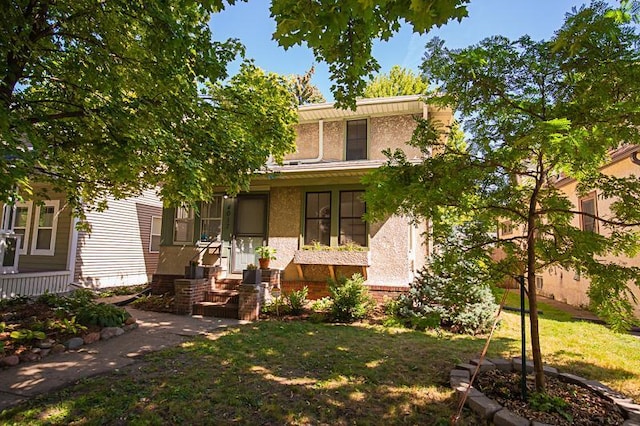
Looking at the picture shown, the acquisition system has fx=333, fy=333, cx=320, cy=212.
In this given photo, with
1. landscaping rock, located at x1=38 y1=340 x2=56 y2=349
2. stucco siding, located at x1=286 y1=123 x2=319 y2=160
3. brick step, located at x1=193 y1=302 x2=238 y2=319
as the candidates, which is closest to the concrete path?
landscaping rock, located at x1=38 y1=340 x2=56 y2=349

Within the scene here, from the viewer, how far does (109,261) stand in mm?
13570

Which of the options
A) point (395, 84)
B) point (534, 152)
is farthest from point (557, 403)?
point (395, 84)

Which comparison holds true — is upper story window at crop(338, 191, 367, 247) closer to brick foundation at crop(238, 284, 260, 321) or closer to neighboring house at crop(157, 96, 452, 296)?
neighboring house at crop(157, 96, 452, 296)

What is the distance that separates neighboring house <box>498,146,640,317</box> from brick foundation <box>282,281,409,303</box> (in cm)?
311

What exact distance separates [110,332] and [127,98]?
439 cm

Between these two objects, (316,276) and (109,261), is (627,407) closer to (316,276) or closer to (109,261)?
(316,276)

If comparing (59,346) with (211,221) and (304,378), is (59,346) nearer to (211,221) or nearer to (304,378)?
(304,378)

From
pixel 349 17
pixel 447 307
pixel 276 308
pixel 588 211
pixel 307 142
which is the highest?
pixel 307 142

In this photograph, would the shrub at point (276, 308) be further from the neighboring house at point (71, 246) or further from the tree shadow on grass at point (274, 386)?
the neighboring house at point (71, 246)

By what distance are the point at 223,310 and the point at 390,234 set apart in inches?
195

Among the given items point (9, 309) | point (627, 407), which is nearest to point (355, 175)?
point (627, 407)

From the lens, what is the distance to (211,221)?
1117 cm

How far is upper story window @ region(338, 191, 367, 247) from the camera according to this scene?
389 inches

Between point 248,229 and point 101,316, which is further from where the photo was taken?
point 248,229
